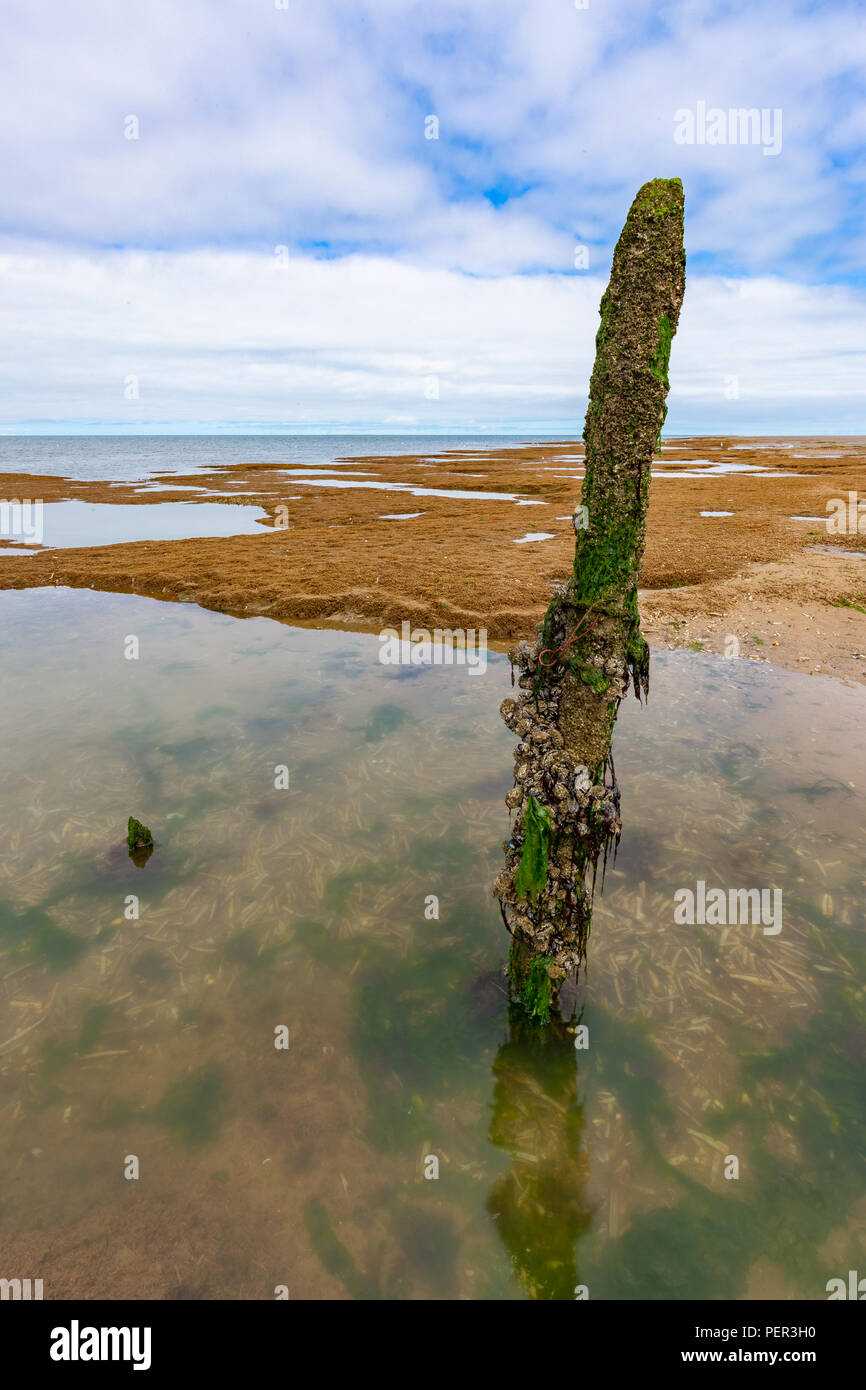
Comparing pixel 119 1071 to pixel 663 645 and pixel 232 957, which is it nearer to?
pixel 232 957

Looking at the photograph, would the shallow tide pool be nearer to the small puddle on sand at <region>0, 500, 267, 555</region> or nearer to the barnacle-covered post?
the small puddle on sand at <region>0, 500, 267, 555</region>

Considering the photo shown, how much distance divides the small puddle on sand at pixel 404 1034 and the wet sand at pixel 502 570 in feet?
24.5

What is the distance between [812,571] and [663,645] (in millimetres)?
11462

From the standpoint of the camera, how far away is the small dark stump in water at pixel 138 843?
32.9ft

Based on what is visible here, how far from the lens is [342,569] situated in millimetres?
28000

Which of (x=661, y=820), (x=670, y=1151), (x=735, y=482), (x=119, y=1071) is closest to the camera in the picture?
(x=670, y=1151)

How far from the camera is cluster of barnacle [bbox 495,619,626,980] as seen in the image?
669 centimetres

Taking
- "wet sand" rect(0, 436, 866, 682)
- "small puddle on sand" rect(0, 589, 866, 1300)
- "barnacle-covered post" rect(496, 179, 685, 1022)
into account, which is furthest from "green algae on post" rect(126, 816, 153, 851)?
"wet sand" rect(0, 436, 866, 682)

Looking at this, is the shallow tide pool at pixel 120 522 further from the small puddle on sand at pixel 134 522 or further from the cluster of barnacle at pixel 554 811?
the cluster of barnacle at pixel 554 811

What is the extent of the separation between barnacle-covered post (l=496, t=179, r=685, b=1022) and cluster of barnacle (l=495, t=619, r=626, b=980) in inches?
0.5

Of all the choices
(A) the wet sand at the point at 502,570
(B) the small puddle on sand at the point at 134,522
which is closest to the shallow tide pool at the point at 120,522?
(B) the small puddle on sand at the point at 134,522

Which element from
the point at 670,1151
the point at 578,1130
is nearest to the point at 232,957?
the point at 578,1130

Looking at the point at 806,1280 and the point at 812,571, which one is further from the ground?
the point at 812,571

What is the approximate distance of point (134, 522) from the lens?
1780 inches
